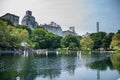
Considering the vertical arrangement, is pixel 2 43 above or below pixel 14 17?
below

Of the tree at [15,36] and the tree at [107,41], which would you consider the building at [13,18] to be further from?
the tree at [15,36]

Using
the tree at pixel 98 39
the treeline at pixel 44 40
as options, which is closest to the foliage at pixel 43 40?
the treeline at pixel 44 40

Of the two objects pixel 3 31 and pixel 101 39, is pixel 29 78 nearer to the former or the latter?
pixel 3 31

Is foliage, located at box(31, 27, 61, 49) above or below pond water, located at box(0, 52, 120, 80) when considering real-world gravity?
above

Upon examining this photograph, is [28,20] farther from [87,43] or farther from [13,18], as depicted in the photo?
[87,43]

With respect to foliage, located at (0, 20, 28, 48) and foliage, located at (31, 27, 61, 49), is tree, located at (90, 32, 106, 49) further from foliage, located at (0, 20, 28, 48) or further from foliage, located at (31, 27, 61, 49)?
foliage, located at (0, 20, 28, 48)

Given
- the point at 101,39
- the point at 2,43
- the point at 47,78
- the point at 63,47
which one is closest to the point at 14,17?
the point at 63,47

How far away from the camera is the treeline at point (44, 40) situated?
25.8 meters

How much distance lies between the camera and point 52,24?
82.0 metres

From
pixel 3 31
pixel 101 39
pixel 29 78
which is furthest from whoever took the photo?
pixel 101 39

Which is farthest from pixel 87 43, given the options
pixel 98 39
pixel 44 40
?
pixel 44 40

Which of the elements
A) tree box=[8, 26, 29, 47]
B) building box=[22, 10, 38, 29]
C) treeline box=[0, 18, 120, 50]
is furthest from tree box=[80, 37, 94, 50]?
tree box=[8, 26, 29, 47]

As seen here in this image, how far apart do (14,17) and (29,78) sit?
56.0 metres

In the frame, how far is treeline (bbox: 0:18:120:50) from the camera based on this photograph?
84.8 feet
